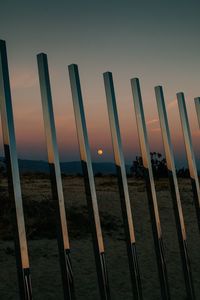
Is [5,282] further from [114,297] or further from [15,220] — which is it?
[15,220]

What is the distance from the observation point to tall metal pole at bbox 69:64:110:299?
254cm

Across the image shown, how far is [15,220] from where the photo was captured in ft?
7.00

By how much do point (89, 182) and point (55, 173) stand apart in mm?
292

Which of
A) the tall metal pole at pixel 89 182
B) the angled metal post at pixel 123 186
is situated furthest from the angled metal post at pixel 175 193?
the tall metal pole at pixel 89 182

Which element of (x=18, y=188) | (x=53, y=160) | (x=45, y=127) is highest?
(x=45, y=127)

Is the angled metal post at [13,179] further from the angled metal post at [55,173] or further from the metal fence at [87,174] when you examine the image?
the angled metal post at [55,173]

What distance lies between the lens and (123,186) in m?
2.74

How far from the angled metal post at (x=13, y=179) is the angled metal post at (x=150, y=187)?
1.14 metres

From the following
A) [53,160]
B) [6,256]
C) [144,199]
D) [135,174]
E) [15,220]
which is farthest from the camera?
[135,174]

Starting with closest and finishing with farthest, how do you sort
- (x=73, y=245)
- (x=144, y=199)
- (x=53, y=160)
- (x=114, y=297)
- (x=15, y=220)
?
(x=15, y=220), (x=53, y=160), (x=114, y=297), (x=73, y=245), (x=144, y=199)

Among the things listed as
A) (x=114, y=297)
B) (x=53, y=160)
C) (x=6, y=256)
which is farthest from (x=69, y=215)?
(x=53, y=160)

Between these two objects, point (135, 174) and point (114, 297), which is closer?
point (114, 297)

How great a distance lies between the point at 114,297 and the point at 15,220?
281cm

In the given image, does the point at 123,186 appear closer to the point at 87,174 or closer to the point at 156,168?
the point at 87,174
